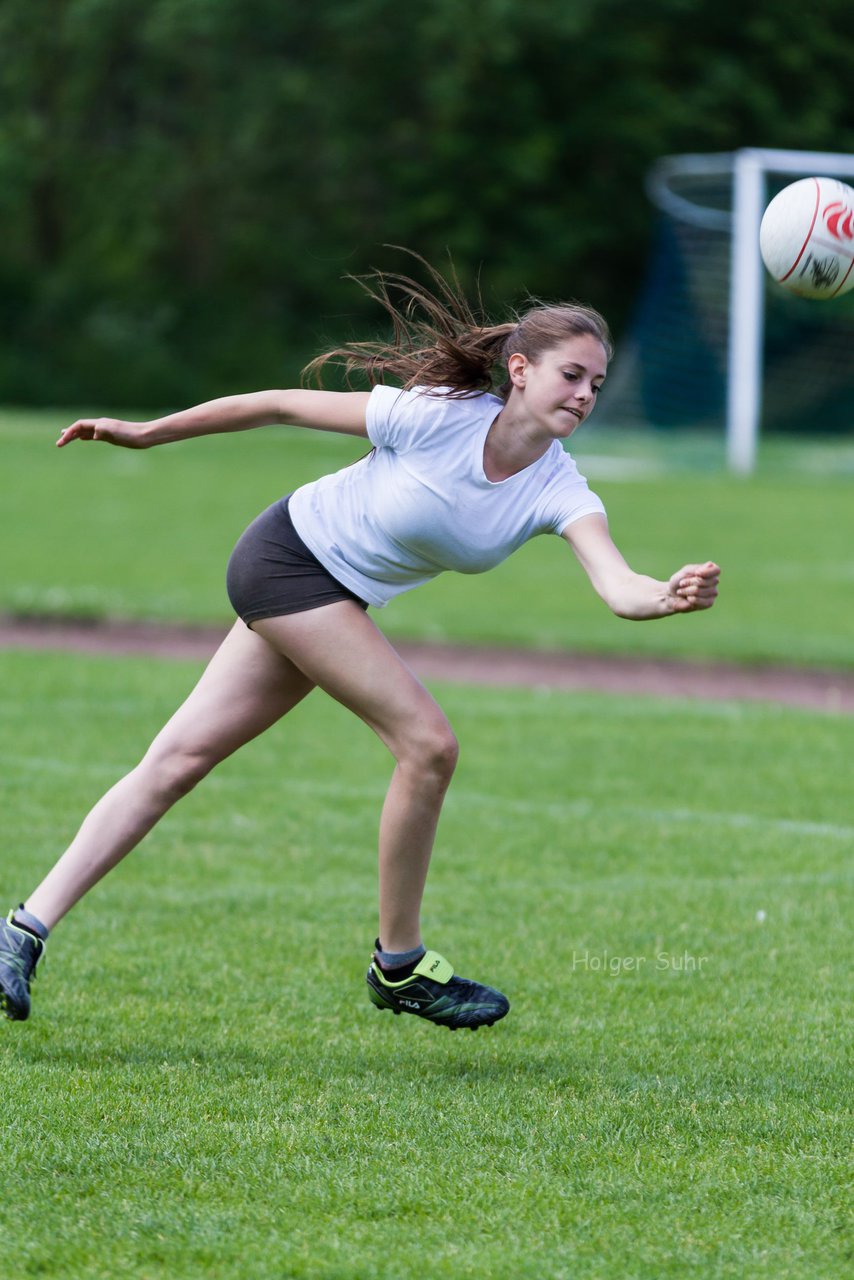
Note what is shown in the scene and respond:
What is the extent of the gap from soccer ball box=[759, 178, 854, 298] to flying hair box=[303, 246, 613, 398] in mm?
595

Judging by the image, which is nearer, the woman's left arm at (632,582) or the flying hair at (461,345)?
the woman's left arm at (632,582)

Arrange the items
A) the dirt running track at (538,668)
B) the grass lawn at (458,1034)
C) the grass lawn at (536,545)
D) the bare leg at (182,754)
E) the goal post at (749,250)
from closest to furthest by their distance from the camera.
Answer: the grass lawn at (458,1034), the bare leg at (182,754), the dirt running track at (538,668), the grass lawn at (536,545), the goal post at (749,250)

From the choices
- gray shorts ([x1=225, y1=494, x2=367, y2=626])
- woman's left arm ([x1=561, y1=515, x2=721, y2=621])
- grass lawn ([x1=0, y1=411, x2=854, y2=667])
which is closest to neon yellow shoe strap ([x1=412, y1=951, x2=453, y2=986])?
gray shorts ([x1=225, y1=494, x2=367, y2=626])

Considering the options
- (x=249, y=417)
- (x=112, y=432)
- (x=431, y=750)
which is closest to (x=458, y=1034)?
(x=431, y=750)

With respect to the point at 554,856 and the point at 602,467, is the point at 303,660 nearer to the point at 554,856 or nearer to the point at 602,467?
the point at 554,856

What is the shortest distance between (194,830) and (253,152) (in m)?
35.8

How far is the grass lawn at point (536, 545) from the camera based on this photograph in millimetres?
12742

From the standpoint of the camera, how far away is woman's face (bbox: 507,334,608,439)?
15.0 feet

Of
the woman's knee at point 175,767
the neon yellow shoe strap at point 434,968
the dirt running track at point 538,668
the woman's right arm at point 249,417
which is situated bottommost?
the dirt running track at point 538,668

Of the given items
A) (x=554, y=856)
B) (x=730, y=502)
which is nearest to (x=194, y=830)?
(x=554, y=856)

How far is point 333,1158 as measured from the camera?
400 cm

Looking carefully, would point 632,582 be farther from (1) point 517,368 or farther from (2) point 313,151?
(2) point 313,151

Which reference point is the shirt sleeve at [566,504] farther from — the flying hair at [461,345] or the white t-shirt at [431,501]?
the flying hair at [461,345]

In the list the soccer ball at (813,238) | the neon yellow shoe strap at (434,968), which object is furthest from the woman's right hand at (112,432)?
the soccer ball at (813,238)
